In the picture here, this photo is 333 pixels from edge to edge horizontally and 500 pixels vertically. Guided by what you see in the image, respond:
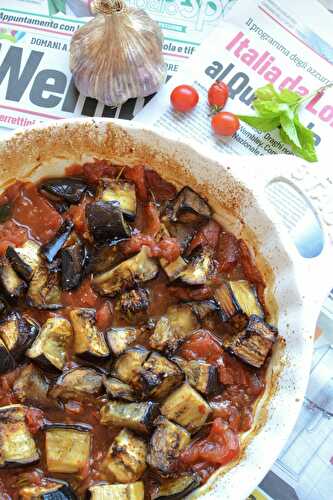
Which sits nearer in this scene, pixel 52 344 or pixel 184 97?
pixel 52 344

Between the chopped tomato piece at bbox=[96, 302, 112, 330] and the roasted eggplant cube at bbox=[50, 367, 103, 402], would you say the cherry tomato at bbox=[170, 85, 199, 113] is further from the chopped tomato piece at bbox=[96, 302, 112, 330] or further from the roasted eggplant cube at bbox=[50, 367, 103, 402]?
the roasted eggplant cube at bbox=[50, 367, 103, 402]

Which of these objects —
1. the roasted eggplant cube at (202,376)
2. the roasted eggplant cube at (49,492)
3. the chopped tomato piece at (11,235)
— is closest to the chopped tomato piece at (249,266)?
the roasted eggplant cube at (202,376)

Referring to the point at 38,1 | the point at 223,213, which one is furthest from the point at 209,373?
the point at 38,1


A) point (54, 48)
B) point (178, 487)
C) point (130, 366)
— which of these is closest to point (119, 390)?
point (130, 366)

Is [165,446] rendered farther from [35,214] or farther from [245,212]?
[35,214]

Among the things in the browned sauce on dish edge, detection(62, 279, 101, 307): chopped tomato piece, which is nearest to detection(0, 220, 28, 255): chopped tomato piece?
the browned sauce on dish edge

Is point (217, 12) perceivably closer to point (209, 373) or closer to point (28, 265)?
point (28, 265)

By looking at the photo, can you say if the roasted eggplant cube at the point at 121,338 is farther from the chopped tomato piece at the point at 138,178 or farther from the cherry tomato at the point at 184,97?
the cherry tomato at the point at 184,97
